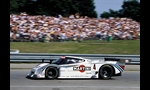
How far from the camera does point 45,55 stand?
13.5 meters

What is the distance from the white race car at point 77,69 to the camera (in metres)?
8.91

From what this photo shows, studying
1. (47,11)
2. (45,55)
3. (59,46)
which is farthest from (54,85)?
(47,11)

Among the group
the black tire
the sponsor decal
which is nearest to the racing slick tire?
the sponsor decal

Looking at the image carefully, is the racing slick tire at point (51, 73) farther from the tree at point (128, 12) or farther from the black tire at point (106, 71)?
the tree at point (128, 12)

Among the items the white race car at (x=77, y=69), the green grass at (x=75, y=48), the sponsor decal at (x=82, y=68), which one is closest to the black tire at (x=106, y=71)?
the white race car at (x=77, y=69)

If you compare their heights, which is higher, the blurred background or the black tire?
the blurred background

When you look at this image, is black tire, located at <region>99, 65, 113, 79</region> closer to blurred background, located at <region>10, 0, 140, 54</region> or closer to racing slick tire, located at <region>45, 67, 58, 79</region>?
racing slick tire, located at <region>45, 67, 58, 79</region>

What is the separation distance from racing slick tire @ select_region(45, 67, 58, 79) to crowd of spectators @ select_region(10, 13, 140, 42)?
13.9 metres

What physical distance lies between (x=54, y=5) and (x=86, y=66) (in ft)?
108

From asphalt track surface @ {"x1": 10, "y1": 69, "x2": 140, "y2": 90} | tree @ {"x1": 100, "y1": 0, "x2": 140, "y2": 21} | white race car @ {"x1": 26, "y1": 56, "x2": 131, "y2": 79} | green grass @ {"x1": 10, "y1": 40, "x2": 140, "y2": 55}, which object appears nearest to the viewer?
asphalt track surface @ {"x1": 10, "y1": 69, "x2": 140, "y2": 90}

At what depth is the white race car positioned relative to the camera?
891 cm

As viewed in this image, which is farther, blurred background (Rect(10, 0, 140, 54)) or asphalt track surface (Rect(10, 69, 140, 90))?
blurred background (Rect(10, 0, 140, 54))

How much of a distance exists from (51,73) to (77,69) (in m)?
1.08
